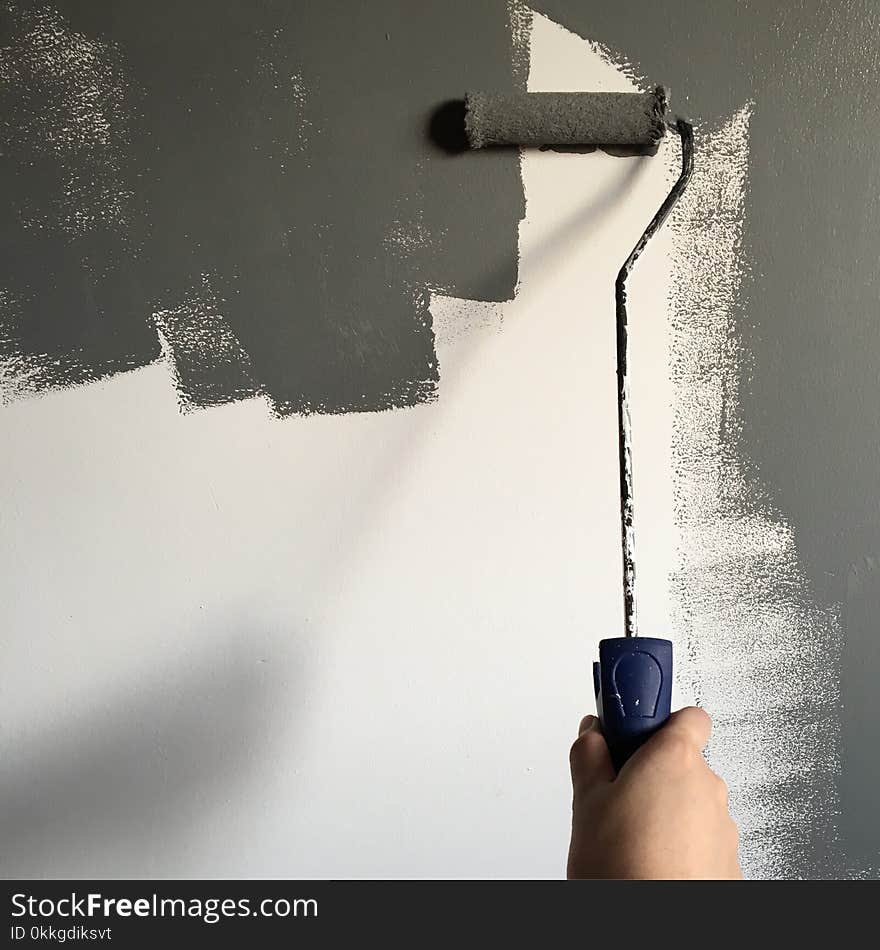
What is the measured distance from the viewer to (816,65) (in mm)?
823

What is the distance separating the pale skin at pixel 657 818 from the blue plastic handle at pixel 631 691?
0.04 ft

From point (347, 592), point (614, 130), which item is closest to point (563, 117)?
point (614, 130)

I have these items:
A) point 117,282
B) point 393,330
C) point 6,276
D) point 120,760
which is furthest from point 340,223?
point 120,760

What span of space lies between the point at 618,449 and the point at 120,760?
58 centimetres

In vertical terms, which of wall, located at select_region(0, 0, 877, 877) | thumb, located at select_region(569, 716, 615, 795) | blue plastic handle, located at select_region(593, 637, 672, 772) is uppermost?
wall, located at select_region(0, 0, 877, 877)

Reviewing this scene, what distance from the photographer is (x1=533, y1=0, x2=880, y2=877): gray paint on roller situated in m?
0.82

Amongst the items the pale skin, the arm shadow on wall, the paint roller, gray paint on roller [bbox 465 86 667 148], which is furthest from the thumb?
gray paint on roller [bbox 465 86 667 148]

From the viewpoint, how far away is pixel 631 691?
0.57 meters

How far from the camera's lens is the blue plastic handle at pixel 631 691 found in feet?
1.85

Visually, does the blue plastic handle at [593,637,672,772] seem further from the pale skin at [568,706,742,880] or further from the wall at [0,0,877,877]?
the wall at [0,0,877,877]

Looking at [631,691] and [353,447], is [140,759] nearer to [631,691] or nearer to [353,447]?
[353,447]

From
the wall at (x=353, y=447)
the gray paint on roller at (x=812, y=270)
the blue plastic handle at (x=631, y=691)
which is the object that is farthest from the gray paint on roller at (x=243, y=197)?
the blue plastic handle at (x=631, y=691)

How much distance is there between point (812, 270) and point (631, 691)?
0.50m

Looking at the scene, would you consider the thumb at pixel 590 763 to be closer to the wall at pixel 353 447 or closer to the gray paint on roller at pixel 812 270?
the wall at pixel 353 447
